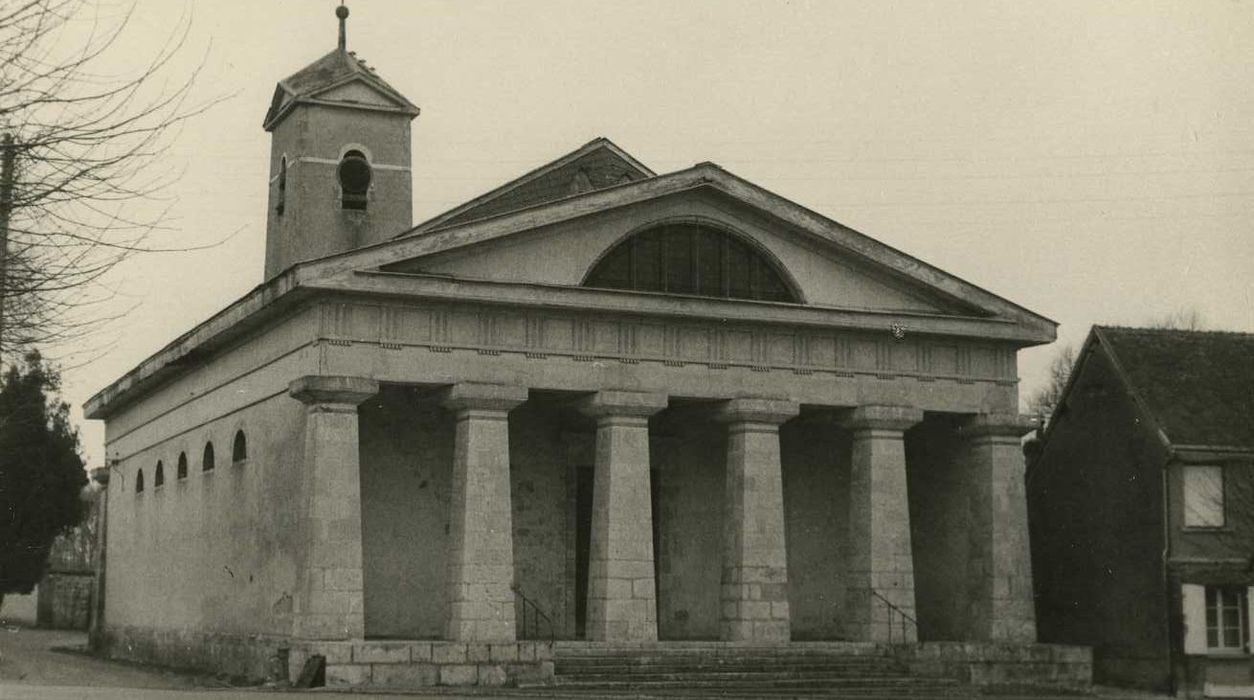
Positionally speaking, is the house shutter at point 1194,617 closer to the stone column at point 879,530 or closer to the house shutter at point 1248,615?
the house shutter at point 1248,615

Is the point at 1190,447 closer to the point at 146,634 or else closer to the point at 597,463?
the point at 597,463

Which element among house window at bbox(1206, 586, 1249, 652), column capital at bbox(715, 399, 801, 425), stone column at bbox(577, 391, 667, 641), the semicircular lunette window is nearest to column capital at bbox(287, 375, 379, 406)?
stone column at bbox(577, 391, 667, 641)

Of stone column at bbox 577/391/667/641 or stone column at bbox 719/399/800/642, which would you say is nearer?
stone column at bbox 577/391/667/641

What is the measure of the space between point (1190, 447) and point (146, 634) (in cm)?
2351

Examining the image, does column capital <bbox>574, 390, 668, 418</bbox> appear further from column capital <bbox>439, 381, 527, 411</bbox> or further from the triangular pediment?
the triangular pediment

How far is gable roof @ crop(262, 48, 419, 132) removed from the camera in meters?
37.8

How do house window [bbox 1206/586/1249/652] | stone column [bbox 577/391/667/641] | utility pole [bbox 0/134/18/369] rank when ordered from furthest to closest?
house window [bbox 1206/586/1249/652]
stone column [bbox 577/391/667/641]
utility pole [bbox 0/134/18/369]

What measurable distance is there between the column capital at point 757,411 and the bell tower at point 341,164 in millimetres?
9010

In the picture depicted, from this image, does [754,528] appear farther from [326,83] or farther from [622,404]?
[326,83]

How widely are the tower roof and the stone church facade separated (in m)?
0.11

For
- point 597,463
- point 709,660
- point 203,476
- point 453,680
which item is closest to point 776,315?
point 597,463

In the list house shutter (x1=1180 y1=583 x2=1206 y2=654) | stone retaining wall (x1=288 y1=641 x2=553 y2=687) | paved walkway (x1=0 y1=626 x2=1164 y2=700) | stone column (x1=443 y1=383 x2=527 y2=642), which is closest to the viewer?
paved walkway (x1=0 y1=626 x2=1164 y2=700)

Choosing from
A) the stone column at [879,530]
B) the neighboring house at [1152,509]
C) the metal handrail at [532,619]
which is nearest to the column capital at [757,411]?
the stone column at [879,530]

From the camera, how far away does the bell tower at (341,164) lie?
3719cm
